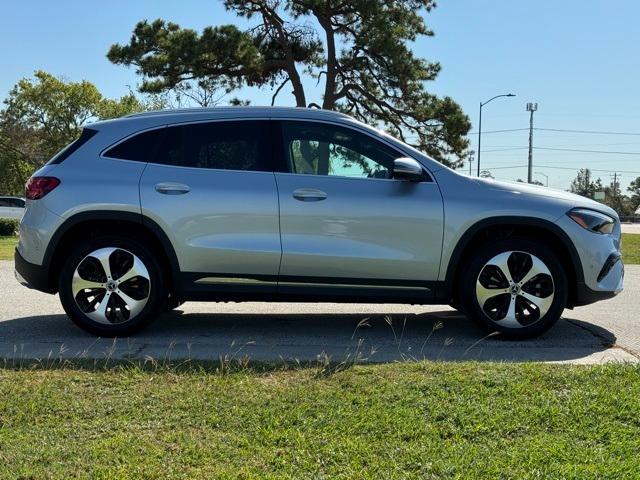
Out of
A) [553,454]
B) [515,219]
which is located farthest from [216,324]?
[553,454]

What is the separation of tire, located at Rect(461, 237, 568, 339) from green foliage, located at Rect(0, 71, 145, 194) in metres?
43.5

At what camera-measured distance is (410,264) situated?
521 centimetres

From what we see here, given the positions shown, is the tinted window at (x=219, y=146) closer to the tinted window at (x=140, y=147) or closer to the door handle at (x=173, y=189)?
the tinted window at (x=140, y=147)

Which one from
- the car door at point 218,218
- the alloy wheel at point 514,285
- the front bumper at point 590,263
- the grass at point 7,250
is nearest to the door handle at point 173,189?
the car door at point 218,218

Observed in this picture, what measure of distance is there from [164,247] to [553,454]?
3.46 meters

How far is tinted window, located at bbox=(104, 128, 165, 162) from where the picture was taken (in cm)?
539

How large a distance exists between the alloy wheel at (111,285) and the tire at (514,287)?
263cm

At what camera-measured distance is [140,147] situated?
543cm

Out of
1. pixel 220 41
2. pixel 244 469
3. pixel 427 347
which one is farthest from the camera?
pixel 220 41

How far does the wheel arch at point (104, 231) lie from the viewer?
5.23 metres

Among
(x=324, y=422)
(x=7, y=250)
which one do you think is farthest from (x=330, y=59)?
(x=324, y=422)

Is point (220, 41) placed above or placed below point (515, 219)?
above

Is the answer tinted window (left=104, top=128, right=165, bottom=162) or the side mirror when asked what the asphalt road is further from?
tinted window (left=104, top=128, right=165, bottom=162)

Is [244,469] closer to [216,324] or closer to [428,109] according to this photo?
[216,324]
